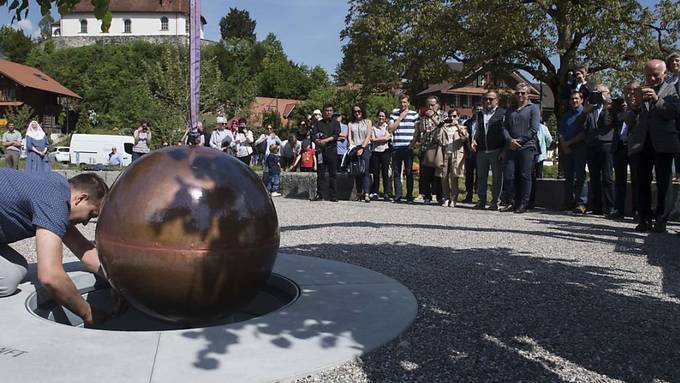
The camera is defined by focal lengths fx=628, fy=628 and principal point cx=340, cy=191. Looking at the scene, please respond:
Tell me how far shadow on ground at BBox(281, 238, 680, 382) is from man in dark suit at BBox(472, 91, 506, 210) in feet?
17.5

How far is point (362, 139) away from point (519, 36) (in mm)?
12816

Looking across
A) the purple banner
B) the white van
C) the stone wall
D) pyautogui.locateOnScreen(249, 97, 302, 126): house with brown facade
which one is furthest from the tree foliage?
the stone wall

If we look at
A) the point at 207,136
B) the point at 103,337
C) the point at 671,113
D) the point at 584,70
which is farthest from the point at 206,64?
the point at 103,337

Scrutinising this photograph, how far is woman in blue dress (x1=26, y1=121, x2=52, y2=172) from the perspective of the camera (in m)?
17.0

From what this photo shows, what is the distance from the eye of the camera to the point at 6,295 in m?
4.72

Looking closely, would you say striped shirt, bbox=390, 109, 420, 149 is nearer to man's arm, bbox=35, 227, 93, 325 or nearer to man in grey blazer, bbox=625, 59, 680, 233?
man in grey blazer, bbox=625, 59, 680, 233

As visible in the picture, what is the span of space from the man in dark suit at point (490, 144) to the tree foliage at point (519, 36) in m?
11.9

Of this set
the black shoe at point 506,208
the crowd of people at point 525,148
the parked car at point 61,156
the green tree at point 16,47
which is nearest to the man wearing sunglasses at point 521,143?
the crowd of people at point 525,148

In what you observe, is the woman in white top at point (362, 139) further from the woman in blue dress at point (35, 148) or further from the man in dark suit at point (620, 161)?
the woman in blue dress at point (35, 148)

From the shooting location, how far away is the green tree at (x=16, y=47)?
91.4 metres

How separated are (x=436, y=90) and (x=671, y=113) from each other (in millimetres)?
66137

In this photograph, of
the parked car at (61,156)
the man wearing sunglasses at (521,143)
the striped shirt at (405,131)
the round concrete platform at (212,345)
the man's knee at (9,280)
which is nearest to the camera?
the round concrete platform at (212,345)

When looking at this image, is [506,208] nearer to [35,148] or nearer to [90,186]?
[90,186]

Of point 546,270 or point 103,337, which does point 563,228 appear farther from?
point 103,337
